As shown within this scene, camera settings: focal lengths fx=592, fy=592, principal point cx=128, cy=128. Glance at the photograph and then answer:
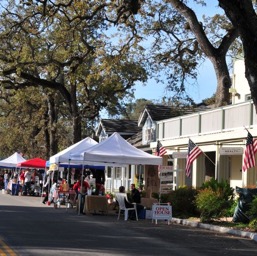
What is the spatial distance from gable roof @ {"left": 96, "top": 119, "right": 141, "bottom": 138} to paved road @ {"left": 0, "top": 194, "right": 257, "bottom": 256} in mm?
30515

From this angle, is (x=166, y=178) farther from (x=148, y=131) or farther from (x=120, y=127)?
(x=120, y=127)

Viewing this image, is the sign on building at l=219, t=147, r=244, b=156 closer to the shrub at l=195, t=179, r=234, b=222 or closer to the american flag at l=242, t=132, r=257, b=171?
the american flag at l=242, t=132, r=257, b=171

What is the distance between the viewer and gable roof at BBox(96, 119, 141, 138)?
2011 inches

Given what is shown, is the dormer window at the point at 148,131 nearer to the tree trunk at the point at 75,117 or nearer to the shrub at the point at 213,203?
the tree trunk at the point at 75,117

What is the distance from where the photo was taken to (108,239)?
49.1ft

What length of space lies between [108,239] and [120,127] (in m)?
37.2

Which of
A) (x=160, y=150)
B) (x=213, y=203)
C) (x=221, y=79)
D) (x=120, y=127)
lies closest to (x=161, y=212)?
(x=213, y=203)

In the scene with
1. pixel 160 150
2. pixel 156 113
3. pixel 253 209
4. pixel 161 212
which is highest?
pixel 156 113

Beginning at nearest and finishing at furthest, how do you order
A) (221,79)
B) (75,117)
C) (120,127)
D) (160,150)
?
1. (221,79)
2. (160,150)
3. (75,117)
4. (120,127)

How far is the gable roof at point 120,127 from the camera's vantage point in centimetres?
5108

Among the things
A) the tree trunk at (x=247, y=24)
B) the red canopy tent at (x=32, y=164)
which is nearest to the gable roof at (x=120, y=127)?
the red canopy tent at (x=32, y=164)

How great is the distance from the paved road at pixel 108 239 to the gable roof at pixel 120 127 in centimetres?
3052

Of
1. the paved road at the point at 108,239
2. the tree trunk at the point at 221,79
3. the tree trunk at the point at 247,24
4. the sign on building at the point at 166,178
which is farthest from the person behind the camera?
the tree trunk at the point at 221,79

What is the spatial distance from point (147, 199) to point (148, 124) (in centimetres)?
1624
